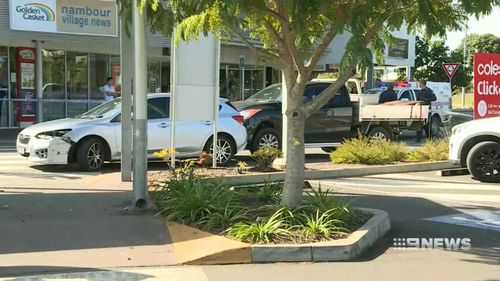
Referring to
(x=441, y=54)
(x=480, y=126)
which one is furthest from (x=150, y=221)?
(x=441, y=54)

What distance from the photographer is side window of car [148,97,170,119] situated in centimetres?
1295

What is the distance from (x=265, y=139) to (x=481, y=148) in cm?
497

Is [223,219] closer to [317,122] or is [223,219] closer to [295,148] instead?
[295,148]

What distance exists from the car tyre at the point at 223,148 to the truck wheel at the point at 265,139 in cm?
114

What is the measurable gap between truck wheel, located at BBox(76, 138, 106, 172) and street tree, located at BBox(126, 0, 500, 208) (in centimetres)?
509

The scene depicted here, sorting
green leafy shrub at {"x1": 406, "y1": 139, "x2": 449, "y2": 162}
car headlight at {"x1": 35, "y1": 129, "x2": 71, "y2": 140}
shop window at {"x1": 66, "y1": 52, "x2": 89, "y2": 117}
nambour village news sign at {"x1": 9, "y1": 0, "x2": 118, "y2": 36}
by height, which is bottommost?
green leafy shrub at {"x1": 406, "y1": 139, "x2": 449, "y2": 162}

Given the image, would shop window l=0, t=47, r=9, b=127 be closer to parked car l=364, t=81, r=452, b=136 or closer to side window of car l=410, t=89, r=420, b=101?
parked car l=364, t=81, r=452, b=136

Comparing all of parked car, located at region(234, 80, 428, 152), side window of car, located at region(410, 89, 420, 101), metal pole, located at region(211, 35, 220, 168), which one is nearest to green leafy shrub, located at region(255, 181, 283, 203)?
metal pole, located at region(211, 35, 220, 168)

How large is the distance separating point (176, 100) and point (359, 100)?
6874 millimetres

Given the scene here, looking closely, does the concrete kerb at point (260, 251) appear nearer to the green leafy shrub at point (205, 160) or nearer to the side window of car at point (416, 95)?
the green leafy shrub at point (205, 160)

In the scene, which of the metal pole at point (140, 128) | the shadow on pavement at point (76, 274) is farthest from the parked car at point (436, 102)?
the shadow on pavement at point (76, 274)

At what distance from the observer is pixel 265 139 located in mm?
14773

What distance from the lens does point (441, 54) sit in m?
59.1

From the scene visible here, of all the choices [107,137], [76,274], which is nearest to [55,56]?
[107,137]
